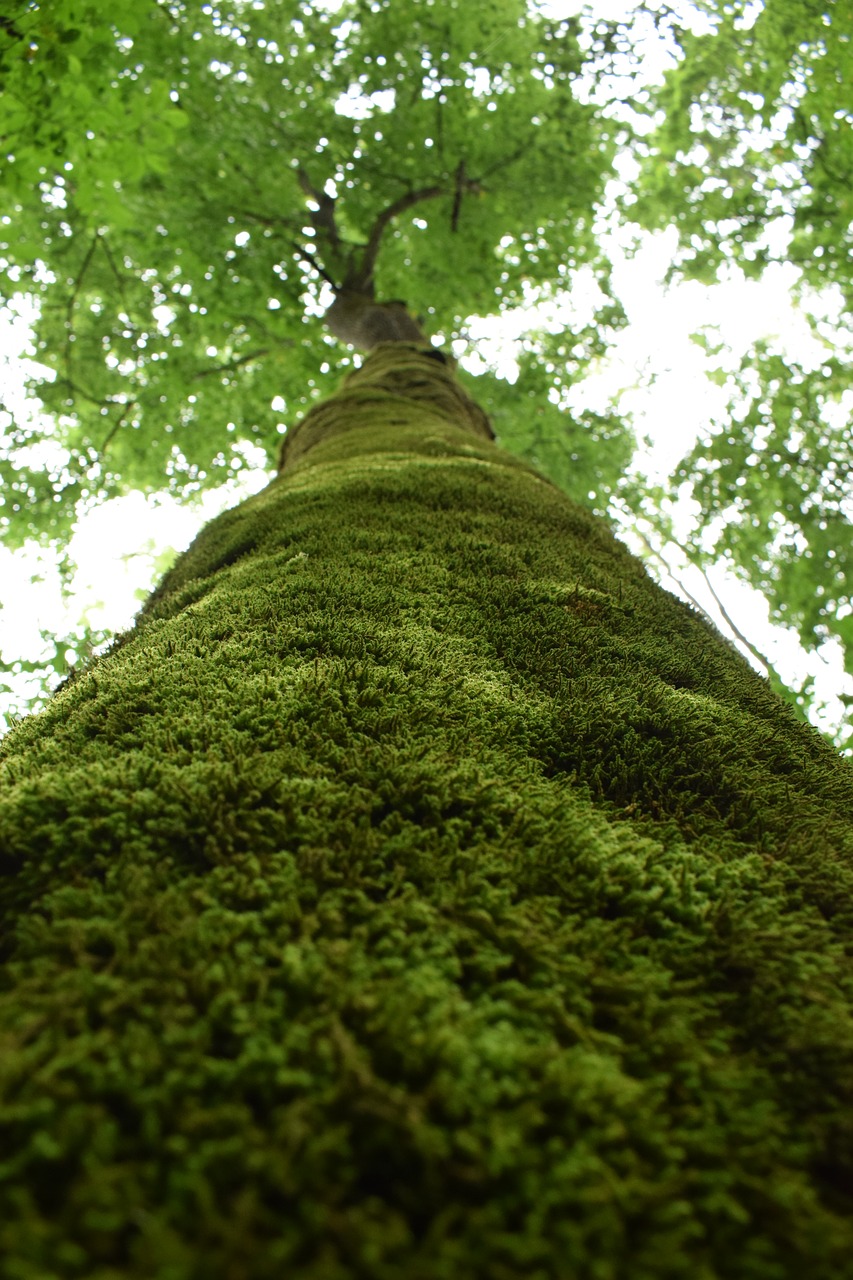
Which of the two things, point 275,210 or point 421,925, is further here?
point 275,210

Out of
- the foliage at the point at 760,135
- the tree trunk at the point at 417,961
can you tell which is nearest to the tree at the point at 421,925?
the tree trunk at the point at 417,961

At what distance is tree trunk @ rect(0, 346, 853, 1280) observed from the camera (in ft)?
2.05

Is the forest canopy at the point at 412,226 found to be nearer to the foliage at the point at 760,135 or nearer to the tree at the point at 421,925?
the foliage at the point at 760,135

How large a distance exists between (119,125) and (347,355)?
15.8 feet

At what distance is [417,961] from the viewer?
35.6 inches

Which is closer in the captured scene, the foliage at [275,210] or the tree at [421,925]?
the tree at [421,925]

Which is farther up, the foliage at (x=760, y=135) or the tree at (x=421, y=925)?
the foliage at (x=760, y=135)

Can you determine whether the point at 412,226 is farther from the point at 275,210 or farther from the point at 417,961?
the point at 417,961

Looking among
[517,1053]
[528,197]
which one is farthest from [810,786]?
[528,197]

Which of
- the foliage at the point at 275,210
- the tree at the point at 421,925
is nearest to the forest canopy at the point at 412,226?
the foliage at the point at 275,210

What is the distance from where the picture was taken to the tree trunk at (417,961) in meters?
0.63

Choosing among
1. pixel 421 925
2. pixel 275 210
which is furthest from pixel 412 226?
pixel 421 925

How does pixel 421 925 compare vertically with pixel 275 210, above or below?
below

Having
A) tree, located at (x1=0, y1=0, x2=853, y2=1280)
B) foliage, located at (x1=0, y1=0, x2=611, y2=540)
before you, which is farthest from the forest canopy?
tree, located at (x1=0, y1=0, x2=853, y2=1280)
